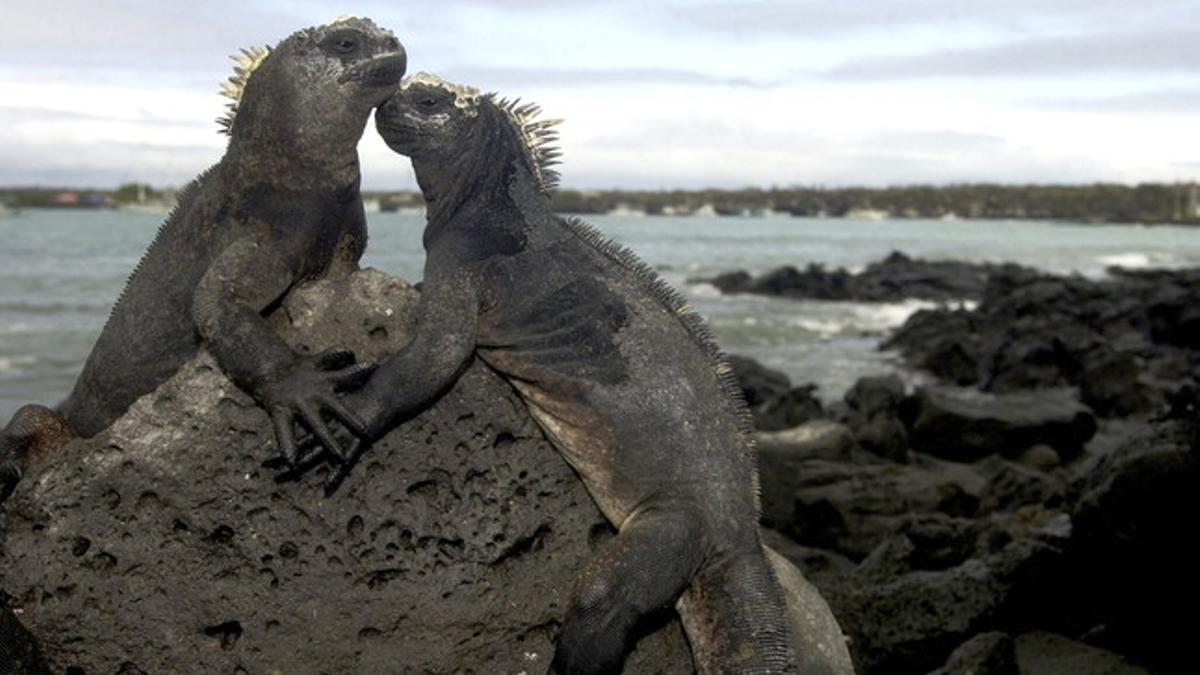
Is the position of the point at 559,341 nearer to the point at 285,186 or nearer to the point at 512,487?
the point at 512,487

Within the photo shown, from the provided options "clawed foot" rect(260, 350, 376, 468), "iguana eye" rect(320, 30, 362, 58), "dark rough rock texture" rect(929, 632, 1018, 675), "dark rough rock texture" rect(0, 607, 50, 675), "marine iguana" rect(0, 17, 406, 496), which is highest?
"iguana eye" rect(320, 30, 362, 58)

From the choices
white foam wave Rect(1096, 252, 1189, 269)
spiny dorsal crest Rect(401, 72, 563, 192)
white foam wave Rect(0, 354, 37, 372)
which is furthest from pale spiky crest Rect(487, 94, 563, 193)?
white foam wave Rect(1096, 252, 1189, 269)

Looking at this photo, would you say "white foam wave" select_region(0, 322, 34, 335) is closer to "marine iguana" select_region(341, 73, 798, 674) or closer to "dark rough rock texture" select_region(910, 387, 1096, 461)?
"dark rough rock texture" select_region(910, 387, 1096, 461)

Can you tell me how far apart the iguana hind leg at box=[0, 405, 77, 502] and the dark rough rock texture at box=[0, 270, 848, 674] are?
172 millimetres

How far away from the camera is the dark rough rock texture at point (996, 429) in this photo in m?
12.2

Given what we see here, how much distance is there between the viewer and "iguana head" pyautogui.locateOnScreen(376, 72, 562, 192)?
4.02 metres

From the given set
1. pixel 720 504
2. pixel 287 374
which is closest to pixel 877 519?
pixel 720 504

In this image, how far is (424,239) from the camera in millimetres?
4121

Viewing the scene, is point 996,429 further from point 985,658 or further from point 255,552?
point 255,552

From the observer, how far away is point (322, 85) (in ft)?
13.2

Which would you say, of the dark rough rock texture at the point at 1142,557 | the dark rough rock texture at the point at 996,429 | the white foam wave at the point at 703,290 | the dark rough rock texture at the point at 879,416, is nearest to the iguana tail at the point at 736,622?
the dark rough rock texture at the point at 1142,557

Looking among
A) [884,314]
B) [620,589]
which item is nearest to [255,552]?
[620,589]

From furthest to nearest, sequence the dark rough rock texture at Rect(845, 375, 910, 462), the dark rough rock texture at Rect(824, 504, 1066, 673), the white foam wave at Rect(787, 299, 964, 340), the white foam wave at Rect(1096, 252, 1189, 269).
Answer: the white foam wave at Rect(1096, 252, 1189, 269) < the white foam wave at Rect(787, 299, 964, 340) < the dark rough rock texture at Rect(845, 375, 910, 462) < the dark rough rock texture at Rect(824, 504, 1066, 673)

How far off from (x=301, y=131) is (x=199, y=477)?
1.05m
